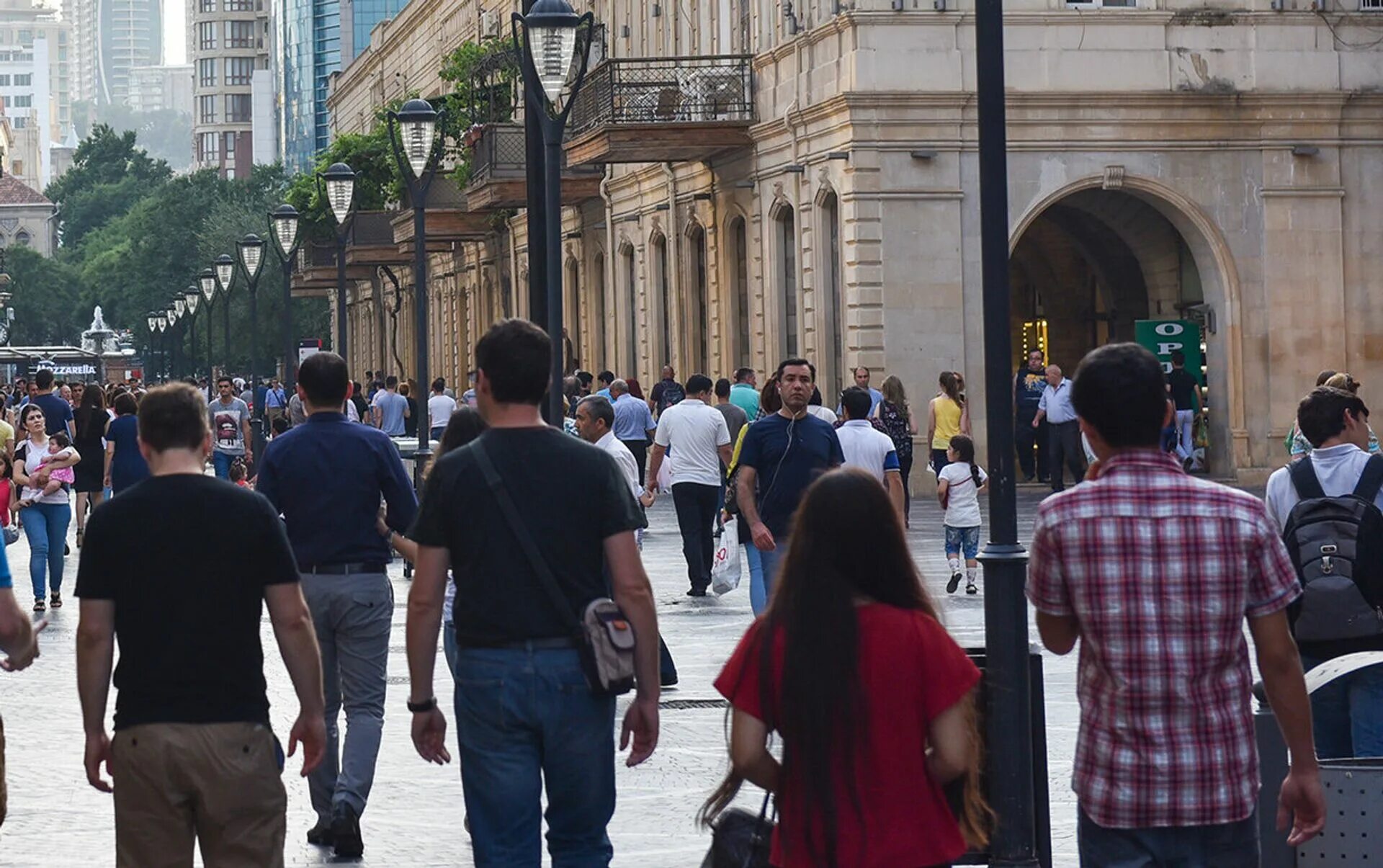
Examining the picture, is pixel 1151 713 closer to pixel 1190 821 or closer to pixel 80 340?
pixel 1190 821

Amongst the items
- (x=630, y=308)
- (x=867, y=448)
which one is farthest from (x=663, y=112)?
(x=867, y=448)

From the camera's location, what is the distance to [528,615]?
615 cm

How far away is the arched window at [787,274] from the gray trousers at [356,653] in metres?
25.1

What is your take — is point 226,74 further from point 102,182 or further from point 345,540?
point 345,540

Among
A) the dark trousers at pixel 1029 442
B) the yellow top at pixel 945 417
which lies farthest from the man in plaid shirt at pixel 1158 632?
the dark trousers at pixel 1029 442

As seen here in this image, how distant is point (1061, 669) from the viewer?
44.6ft

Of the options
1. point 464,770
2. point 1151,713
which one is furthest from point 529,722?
point 1151,713

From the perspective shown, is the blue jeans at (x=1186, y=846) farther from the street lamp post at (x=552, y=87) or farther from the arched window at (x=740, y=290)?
the arched window at (x=740, y=290)

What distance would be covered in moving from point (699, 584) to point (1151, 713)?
523 inches

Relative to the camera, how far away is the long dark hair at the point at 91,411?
73.8 ft

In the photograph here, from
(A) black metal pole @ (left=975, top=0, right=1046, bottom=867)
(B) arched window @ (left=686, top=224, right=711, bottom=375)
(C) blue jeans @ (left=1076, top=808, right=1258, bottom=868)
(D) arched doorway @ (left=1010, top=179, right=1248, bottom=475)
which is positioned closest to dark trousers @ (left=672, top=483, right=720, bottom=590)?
(A) black metal pole @ (left=975, top=0, right=1046, bottom=867)

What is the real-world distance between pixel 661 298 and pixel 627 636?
34.9 metres

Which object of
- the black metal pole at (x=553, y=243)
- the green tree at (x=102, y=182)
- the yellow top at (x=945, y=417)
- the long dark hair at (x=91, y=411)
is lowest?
the yellow top at (x=945, y=417)

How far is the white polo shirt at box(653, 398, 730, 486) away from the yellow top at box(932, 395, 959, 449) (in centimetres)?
614
